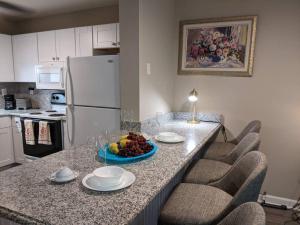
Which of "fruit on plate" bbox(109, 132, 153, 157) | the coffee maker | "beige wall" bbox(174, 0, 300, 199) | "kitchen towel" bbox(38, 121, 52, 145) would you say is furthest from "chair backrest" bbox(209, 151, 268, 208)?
the coffee maker

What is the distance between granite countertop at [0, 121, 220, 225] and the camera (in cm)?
87

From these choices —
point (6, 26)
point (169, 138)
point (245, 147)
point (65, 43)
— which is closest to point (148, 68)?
point (169, 138)

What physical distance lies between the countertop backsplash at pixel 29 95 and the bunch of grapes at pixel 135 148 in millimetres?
2698

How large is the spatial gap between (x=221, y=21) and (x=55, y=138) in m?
2.58

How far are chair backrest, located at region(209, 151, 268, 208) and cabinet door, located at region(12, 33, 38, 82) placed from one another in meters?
3.39

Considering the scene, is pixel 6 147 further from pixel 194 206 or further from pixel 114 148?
pixel 194 206

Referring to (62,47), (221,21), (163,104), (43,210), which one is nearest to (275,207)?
(163,104)

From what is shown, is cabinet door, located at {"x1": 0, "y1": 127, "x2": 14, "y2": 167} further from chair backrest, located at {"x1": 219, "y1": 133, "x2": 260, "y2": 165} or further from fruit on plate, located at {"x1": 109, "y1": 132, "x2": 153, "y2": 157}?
chair backrest, located at {"x1": 219, "y1": 133, "x2": 260, "y2": 165}

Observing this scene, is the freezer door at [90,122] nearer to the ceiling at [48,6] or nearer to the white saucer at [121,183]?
the white saucer at [121,183]

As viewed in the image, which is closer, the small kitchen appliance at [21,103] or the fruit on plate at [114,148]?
the fruit on plate at [114,148]

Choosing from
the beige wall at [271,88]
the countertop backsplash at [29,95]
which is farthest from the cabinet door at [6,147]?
the beige wall at [271,88]

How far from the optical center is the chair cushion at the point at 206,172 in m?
1.73

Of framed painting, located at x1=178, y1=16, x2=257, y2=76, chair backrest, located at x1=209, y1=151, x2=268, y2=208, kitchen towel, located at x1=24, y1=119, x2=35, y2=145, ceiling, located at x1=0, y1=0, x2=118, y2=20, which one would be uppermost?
ceiling, located at x1=0, y1=0, x2=118, y2=20

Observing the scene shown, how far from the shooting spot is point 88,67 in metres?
2.53
